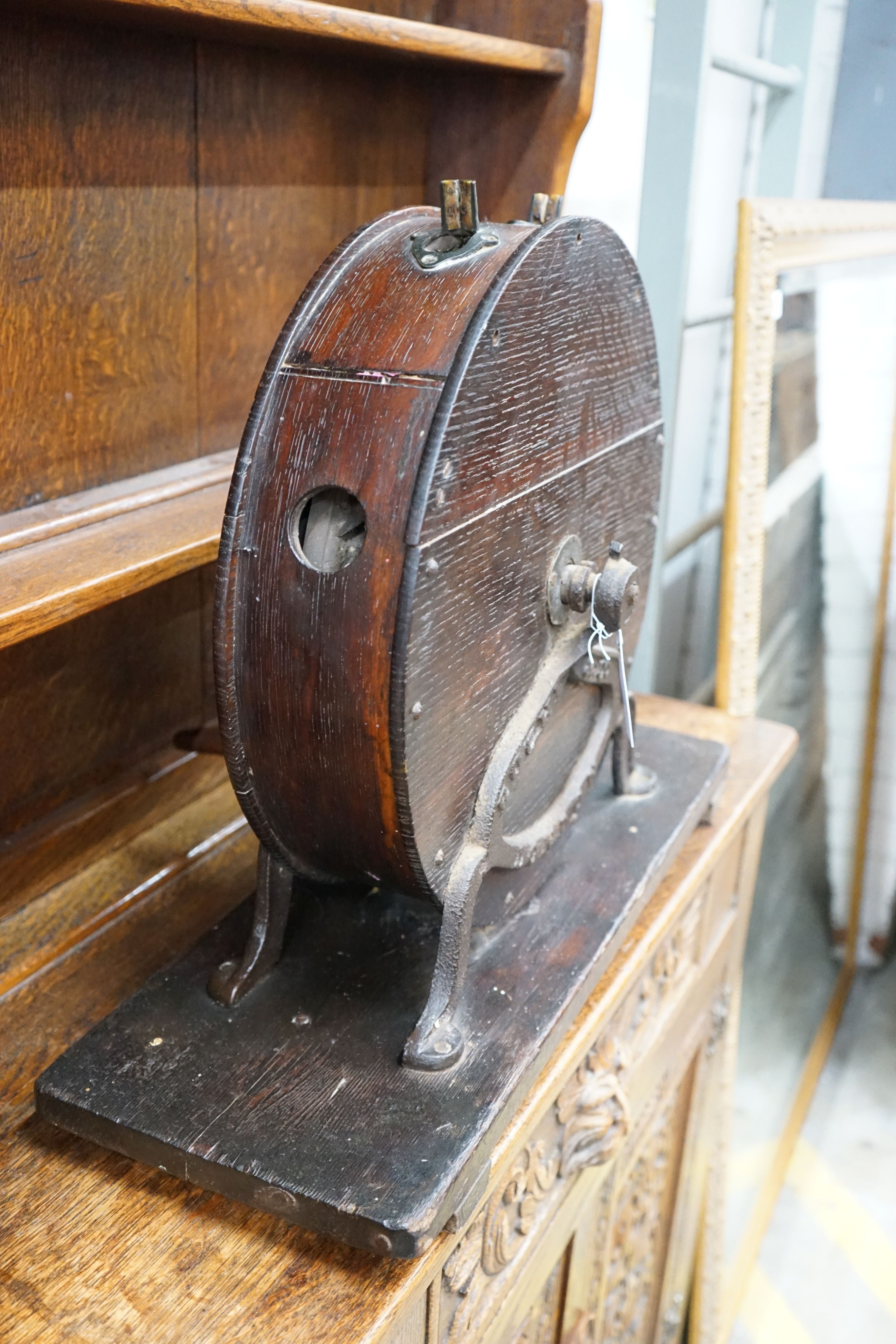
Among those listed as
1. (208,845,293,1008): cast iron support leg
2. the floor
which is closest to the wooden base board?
(208,845,293,1008): cast iron support leg

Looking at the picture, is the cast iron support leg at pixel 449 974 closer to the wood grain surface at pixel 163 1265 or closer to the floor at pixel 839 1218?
the wood grain surface at pixel 163 1265

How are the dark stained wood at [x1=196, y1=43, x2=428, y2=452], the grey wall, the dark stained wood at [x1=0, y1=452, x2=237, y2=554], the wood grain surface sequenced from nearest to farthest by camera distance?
1. the wood grain surface
2. the dark stained wood at [x1=0, y1=452, x2=237, y2=554]
3. the dark stained wood at [x1=196, y1=43, x2=428, y2=452]
4. the grey wall

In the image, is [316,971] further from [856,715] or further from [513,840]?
[856,715]

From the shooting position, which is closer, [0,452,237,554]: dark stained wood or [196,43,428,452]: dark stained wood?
[0,452,237,554]: dark stained wood

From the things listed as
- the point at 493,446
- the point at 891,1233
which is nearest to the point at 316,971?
the point at 493,446

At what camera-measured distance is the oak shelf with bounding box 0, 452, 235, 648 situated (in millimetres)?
768

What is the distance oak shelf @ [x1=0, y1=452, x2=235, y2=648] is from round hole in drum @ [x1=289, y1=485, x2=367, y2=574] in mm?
175

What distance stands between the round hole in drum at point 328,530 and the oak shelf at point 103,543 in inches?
6.9

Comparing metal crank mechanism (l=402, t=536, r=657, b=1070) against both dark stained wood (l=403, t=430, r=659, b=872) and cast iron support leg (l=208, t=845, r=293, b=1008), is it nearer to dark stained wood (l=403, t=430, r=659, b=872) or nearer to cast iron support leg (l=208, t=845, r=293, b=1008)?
dark stained wood (l=403, t=430, r=659, b=872)

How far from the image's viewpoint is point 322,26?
2.71ft

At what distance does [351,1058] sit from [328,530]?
0.36 metres

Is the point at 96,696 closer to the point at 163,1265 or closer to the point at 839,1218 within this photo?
the point at 163,1265

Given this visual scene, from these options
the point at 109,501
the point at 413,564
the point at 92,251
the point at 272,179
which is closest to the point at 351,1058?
the point at 413,564

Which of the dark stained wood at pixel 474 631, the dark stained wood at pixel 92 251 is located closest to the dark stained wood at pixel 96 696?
the dark stained wood at pixel 92 251
